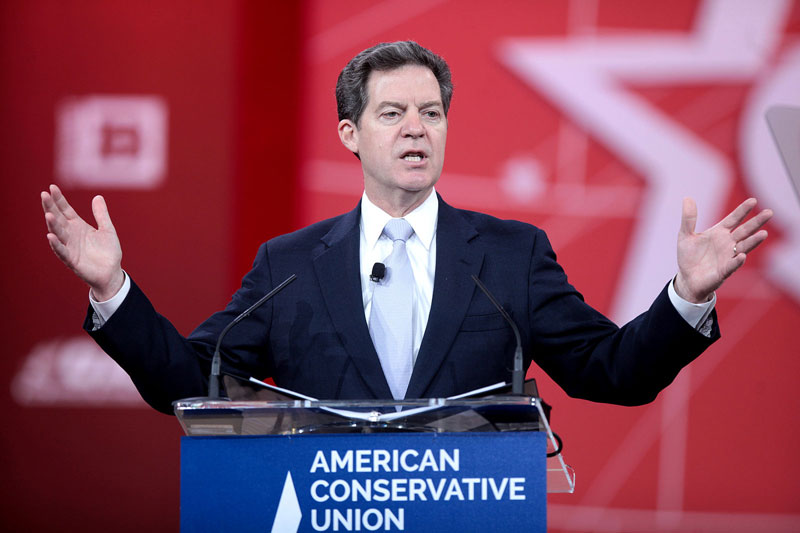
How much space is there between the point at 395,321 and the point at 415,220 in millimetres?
270

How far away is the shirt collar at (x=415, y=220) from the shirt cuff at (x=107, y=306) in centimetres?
58

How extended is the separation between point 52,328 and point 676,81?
2696mm

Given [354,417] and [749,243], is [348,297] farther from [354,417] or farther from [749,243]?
[749,243]

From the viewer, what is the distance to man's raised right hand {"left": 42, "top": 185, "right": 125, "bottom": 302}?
156 cm

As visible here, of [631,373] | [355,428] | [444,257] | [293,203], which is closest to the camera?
[355,428]

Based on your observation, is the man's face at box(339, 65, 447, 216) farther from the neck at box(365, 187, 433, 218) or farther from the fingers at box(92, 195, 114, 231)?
the fingers at box(92, 195, 114, 231)

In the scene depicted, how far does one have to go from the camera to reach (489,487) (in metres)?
1.27

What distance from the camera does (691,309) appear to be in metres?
1.55

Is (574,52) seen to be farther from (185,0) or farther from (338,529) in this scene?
(338,529)

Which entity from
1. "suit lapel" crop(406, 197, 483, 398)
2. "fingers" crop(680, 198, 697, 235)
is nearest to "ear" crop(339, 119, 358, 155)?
"suit lapel" crop(406, 197, 483, 398)

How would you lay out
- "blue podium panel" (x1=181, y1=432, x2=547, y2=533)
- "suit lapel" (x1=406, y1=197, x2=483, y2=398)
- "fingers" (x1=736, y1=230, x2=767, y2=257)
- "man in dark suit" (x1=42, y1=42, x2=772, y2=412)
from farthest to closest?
"suit lapel" (x1=406, y1=197, x2=483, y2=398) → "man in dark suit" (x1=42, y1=42, x2=772, y2=412) → "fingers" (x1=736, y1=230, x2=767, y2=257) → "blue podium panel" (x1=181, y1=432, x2=547, y2=533)

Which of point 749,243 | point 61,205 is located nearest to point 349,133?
point 61,205

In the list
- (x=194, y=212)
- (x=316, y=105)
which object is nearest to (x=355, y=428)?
(x=194, y=212)

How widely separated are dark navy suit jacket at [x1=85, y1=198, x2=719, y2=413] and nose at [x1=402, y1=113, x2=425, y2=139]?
20 centimetres
